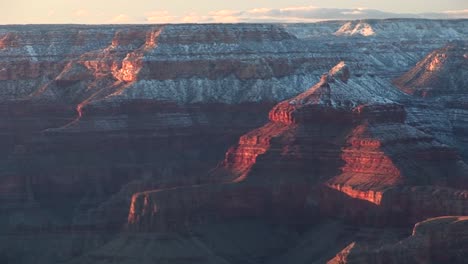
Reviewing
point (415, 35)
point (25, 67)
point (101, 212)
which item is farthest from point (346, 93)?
point (415, 35)

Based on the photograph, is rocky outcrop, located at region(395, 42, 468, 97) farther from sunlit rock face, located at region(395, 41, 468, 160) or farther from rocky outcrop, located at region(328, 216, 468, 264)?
rocky outcrop, located at region(328, 216, 468, 264)

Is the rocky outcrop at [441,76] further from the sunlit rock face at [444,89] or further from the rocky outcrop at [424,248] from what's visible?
the rocky outcrop at [424,248]

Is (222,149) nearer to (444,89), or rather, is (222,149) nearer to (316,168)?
(444,89)

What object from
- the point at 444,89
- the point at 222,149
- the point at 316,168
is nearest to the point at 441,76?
the point at 444,89

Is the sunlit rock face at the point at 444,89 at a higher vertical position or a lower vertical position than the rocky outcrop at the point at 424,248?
lower

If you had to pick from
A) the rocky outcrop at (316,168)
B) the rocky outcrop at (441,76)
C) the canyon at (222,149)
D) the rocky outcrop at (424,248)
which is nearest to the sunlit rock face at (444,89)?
the rocky outcrop at (441,76)

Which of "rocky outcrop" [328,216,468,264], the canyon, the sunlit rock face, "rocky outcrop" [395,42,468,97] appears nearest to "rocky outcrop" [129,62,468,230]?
the canyon

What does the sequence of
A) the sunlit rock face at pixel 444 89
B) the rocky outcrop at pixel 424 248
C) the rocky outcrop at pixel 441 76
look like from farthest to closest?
the rocky outcrop at pixel 441 76, the sunlit rock face at pixel 444 89, the rocky outcrop at pixel 424 248

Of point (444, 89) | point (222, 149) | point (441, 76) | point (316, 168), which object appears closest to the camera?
point (316, 168)
